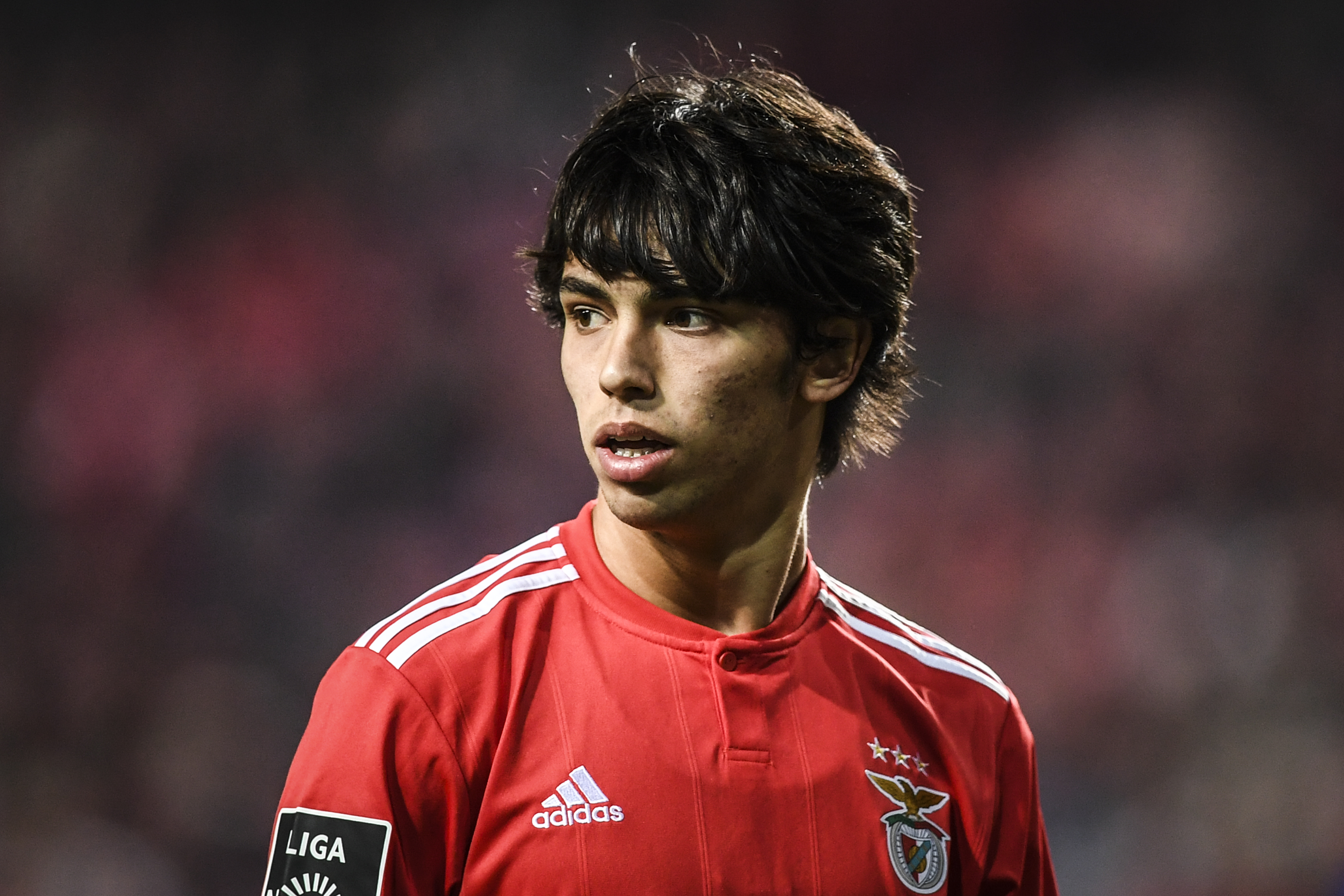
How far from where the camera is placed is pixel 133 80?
16.5 feet

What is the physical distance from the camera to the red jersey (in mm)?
1709

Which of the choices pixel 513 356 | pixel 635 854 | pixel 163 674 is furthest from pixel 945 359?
pixel 635 854

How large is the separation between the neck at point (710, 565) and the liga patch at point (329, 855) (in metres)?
0.55

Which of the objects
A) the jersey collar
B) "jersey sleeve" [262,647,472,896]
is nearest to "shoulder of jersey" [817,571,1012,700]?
the jersey collar

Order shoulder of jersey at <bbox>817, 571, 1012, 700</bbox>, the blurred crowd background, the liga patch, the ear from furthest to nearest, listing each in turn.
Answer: the blurred crowd background, shoulder of jersey at <bbox>817, 571, 1012, 700</bbox>, the ear, the liga patch

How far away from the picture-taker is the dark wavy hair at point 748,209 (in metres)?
1.85

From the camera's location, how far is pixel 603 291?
1867 mm

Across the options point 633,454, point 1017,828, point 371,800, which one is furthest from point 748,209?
point 1017,828

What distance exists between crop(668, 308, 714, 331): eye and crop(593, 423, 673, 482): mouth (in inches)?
6.5

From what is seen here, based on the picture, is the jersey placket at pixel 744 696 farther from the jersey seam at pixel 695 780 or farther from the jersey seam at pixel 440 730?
the jersey seam at pixel 440 730

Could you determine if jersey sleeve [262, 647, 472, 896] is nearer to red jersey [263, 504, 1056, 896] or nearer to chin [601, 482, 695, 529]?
red jersey [263, 504, 1056, 896]

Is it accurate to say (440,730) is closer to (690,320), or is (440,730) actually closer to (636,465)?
(636,465)

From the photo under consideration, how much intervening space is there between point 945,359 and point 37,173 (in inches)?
148

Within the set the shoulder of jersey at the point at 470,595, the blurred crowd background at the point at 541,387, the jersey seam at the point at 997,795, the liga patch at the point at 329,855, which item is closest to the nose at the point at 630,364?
the shoulder of jersey at the point at 470,595
